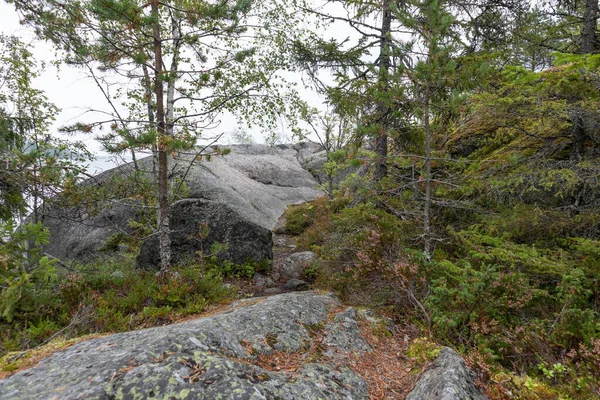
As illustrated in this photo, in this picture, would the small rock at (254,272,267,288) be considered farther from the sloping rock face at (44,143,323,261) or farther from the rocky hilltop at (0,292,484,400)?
the rocky hilltop at (0,292,484,400)

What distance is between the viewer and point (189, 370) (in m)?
2.46

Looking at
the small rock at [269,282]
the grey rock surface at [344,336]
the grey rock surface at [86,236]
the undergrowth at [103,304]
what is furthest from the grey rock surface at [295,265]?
the grey rock surface at [86,236]

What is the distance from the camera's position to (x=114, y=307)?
5203 millimetres

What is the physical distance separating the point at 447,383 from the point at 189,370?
2.25m

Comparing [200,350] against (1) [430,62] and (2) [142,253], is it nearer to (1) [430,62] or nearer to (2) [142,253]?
(1) [430,62]

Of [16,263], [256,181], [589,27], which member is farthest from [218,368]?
[256,181]

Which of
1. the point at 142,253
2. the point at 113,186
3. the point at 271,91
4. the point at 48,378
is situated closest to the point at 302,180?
the point at 271,91

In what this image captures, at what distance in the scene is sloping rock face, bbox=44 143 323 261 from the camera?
354 inches

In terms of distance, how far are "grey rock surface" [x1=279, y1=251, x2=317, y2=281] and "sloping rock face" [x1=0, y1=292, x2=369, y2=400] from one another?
495 cm

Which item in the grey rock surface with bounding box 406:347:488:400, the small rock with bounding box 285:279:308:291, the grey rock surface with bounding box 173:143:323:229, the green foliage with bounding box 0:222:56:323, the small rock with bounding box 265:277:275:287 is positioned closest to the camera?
the grey rock surface with bounding box 406:347:488:400

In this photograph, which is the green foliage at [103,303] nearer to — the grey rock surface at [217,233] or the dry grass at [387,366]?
the grey rock surface at [217,233]

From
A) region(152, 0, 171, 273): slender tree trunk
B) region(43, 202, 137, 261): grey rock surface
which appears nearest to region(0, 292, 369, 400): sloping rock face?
region(152, 0, 171, 273): slender tree trunk

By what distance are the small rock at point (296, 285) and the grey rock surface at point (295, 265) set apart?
1.69ft

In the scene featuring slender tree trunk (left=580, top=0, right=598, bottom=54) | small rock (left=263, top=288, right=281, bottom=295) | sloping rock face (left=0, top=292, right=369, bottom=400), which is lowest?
small rock (left=263, top=288, right=281, bottom=295)
